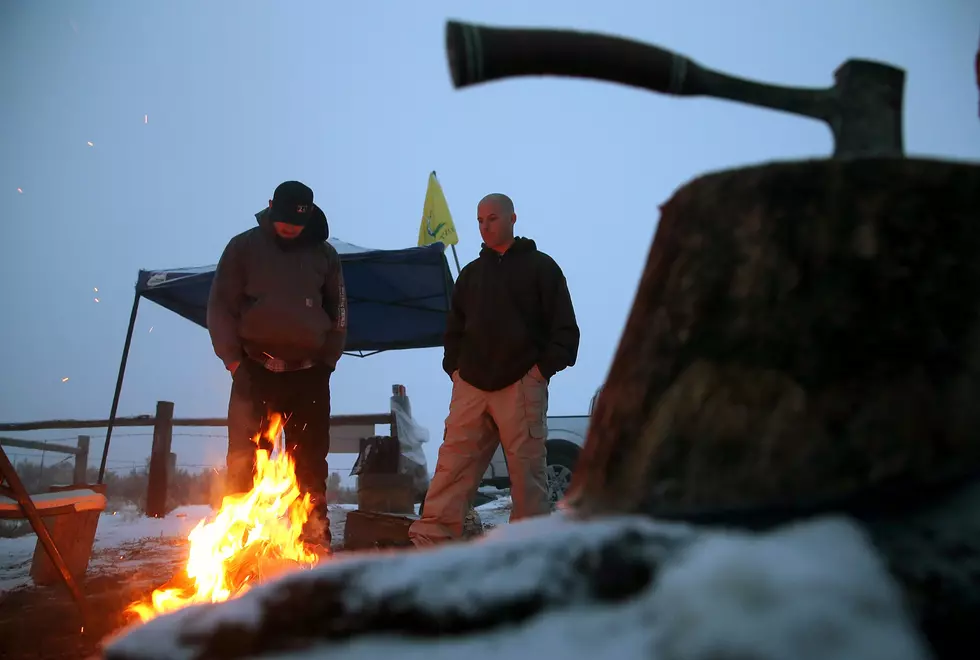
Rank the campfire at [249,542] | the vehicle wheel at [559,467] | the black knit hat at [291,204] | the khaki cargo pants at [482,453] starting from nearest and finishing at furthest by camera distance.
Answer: the campfire at [249,542] < the khaki cargo pants at [482,453] < the black knit hat at [291,204] < the vehicle wheel at [559,467]

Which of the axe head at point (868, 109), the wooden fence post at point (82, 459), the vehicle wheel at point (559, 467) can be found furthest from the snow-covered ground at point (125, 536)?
the axe head at point (868, 109)

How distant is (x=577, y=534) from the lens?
0.59 m

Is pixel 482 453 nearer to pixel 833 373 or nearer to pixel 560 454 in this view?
pixel 833 373

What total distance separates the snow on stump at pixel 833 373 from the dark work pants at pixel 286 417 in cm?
347

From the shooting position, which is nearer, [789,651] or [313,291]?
[789,651]

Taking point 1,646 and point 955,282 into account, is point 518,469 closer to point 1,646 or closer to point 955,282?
point 1,646

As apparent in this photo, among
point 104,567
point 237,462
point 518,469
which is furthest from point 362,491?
point 518,469

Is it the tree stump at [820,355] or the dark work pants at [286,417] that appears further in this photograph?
the dark work pants at [286,417]

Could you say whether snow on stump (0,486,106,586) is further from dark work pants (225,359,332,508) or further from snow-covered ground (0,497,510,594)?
dark work pants (225,359,332,508)

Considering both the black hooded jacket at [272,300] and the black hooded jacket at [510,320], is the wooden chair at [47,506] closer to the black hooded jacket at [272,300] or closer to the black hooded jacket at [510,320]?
the black hooded jacket at [272,300]

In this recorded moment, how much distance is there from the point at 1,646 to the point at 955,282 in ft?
12.0

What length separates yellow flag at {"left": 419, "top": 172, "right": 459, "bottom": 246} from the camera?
788 cm

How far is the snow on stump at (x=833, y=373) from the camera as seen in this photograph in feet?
1.98

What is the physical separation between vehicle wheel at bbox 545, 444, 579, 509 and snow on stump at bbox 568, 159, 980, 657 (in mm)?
6720
